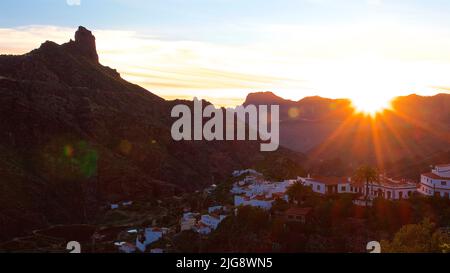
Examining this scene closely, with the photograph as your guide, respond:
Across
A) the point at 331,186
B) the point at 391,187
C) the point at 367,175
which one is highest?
the point at 367,175

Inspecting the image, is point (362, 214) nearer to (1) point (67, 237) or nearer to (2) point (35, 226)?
(1) point (67, 237)

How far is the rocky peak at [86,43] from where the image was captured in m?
144

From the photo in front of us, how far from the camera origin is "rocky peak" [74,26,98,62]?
144125mm

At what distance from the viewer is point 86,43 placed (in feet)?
478

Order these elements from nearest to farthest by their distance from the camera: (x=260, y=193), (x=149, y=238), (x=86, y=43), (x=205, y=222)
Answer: (x=205, y=222) < (x=149, y=238) < (x=260, y=193) < (x=86, y=43)

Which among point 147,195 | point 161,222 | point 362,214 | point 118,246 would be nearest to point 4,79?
point 147,195

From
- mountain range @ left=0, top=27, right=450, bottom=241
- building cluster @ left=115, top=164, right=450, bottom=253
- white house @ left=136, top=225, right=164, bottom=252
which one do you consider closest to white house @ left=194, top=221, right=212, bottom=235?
building cluster @ left=115, top=164, right=450, bottom=253

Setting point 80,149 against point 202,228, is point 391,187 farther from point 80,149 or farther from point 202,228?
point 80,149

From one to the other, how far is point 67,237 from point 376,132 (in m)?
101

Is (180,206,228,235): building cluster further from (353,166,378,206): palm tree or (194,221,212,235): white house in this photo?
(353,166,378,206): palm tree

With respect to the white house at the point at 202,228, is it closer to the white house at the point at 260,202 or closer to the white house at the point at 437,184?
the white house at the point at 260,202

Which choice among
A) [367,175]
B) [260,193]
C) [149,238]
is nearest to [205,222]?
[149,238]

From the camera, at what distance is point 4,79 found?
103 metres

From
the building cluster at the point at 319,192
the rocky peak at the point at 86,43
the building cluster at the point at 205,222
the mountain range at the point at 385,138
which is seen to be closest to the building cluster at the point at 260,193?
the building cluster at the point at 319,192
